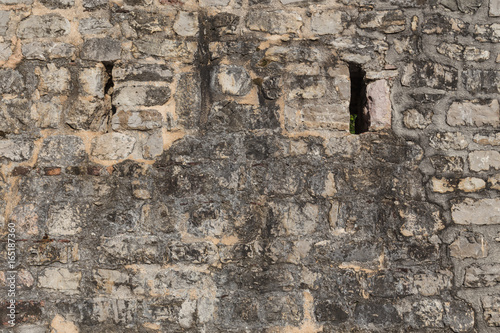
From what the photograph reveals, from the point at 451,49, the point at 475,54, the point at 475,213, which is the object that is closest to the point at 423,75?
the point at 451,49

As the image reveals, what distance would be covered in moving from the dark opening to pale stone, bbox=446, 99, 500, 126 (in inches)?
20.1

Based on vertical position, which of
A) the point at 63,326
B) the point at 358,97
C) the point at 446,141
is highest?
the point at 358,97

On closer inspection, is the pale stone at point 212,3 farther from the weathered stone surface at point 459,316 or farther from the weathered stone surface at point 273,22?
the weathered stone surface at point 459,316

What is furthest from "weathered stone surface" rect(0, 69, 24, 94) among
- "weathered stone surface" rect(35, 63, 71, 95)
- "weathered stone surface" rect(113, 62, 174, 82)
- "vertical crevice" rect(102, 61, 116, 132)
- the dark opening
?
the dark opening

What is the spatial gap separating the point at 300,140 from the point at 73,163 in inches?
55.0

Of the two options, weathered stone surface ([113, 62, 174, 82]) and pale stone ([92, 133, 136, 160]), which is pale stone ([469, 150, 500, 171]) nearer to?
weathered stone surface ([113, 62, 174, 82])

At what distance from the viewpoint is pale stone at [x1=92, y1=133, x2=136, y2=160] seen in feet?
8.56

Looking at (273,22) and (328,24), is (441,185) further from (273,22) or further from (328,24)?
(273,22)

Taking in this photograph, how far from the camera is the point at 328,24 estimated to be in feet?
8.73

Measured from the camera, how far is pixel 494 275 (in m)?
2.58

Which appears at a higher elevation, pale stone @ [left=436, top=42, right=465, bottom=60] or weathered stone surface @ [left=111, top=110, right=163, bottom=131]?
pale stone @ [left=436, top=42, right=465, bottom=60]

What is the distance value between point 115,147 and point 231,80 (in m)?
0.82

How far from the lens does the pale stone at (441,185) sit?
2.62 metres

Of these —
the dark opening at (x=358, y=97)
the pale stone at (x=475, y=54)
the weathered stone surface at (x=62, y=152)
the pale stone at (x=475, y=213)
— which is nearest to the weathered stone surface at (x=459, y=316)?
the pale stone at (x=475, y=213)
